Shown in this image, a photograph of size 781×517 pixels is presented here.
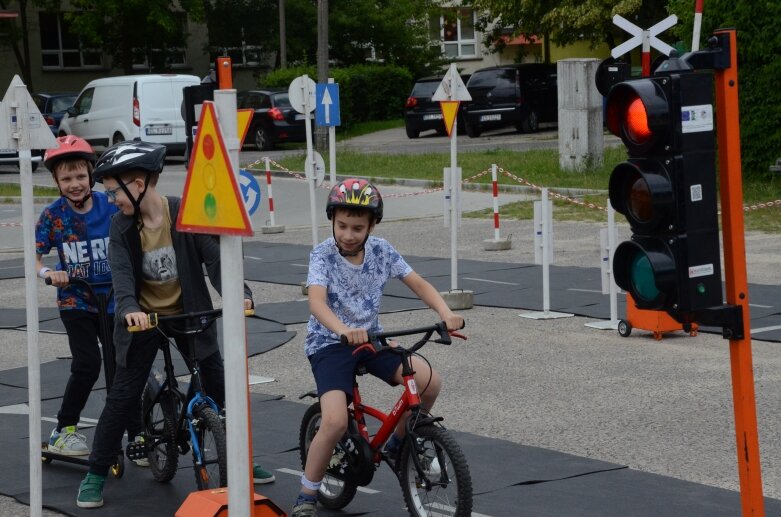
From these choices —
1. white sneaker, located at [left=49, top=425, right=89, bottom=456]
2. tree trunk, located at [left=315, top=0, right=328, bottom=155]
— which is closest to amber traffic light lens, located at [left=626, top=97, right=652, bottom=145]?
white sneaker, located at [left=49, top=425, right=89, bottom=456]

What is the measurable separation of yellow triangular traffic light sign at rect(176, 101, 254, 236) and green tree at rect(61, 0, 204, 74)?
4235cm

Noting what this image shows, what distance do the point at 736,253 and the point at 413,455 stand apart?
1.69 m

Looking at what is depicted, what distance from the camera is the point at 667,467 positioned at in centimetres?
696

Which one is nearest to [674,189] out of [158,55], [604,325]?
[604,325]

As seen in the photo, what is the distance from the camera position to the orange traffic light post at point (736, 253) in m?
4.58

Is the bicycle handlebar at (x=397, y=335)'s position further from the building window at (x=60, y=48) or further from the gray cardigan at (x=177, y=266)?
the building window at (x=60, y=48)

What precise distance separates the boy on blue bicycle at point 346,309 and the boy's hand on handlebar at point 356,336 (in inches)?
9.4

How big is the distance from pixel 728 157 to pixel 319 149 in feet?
97.5

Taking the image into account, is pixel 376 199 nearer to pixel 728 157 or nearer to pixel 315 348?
pixel 315 348

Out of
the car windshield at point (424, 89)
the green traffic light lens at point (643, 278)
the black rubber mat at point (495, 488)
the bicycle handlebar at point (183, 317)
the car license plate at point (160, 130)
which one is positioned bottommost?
the black rubber mat at point (495, 488)

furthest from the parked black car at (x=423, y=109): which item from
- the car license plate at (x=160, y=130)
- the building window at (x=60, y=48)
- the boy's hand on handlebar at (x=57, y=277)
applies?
the boy's hand on handlebar at (x=57, y=277)

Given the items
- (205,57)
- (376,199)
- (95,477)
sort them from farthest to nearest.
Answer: (205,57) < (95,477) < (376,199)

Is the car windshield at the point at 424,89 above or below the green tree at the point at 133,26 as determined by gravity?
below

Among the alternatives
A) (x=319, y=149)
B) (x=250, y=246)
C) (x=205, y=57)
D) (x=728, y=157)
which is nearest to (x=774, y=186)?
(x=250, y=246)
